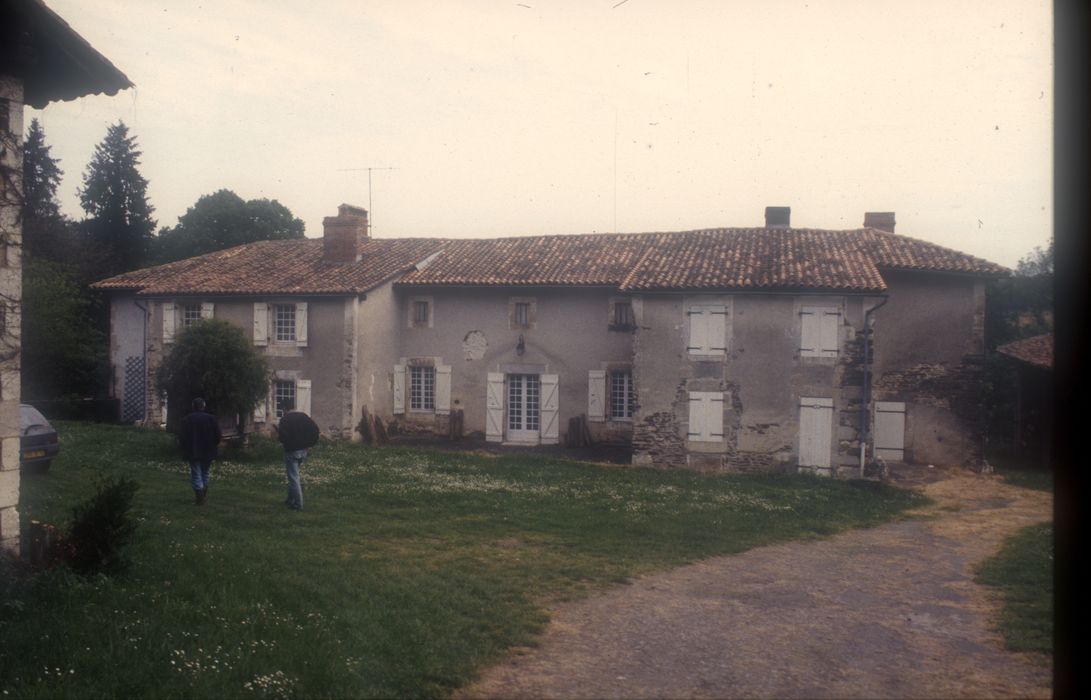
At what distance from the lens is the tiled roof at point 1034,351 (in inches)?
857

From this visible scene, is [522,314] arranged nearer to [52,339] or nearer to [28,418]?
[28,418]

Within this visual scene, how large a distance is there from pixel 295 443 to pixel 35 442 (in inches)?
213

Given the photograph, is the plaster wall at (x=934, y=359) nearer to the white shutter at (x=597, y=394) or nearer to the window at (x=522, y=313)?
the white shutter at (x=597, y=394)

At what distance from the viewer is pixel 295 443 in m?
12.7

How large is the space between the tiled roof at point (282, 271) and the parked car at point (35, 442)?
9.27m

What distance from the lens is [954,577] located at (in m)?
10.5

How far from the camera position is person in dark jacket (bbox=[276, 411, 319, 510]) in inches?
498

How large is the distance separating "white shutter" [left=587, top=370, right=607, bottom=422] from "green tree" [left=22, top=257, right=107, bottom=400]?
1817cm

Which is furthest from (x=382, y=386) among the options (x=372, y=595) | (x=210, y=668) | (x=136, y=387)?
(x=210, y=668)

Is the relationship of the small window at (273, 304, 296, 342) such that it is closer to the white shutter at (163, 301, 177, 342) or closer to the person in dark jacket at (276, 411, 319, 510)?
the white shutter at (163, 301, 177, 342)

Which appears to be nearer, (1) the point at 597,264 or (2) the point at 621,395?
(2) the point at 621,395

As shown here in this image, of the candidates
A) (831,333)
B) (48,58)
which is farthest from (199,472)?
(831,333)

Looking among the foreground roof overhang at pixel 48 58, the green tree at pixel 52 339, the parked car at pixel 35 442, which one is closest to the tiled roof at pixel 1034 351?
the foreground roof overhang at pixel 48 58

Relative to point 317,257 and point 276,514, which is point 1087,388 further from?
point 317,257
